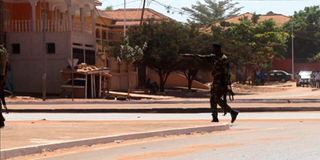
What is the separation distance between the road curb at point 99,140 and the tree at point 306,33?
85.2 meters

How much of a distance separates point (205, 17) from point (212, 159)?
369ft

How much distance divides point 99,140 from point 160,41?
39144 millimetres

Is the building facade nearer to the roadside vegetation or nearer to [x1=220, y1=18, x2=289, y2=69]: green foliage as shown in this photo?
the roadside vegetation

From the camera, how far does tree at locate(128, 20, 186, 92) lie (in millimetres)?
51072

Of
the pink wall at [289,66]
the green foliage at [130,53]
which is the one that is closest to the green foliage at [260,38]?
the pink wall at [289,66]

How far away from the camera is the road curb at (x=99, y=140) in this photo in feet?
36.8

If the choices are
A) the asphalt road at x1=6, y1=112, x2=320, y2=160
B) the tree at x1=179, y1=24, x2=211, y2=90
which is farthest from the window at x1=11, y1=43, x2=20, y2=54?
the asphalt road at x1=6, y1=112, x2=320, y2=160

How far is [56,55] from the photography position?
44.6 metres

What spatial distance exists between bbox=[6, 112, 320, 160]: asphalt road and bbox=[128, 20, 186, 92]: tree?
34874 millimetres

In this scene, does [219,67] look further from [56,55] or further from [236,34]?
[236,34]

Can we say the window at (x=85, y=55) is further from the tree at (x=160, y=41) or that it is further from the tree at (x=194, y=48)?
the tree at (x=194, y=48)

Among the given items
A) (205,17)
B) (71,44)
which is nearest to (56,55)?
(71,44)

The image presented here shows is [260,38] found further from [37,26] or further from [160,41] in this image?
[37,26]

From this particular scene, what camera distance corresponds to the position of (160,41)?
5206 centimetres
